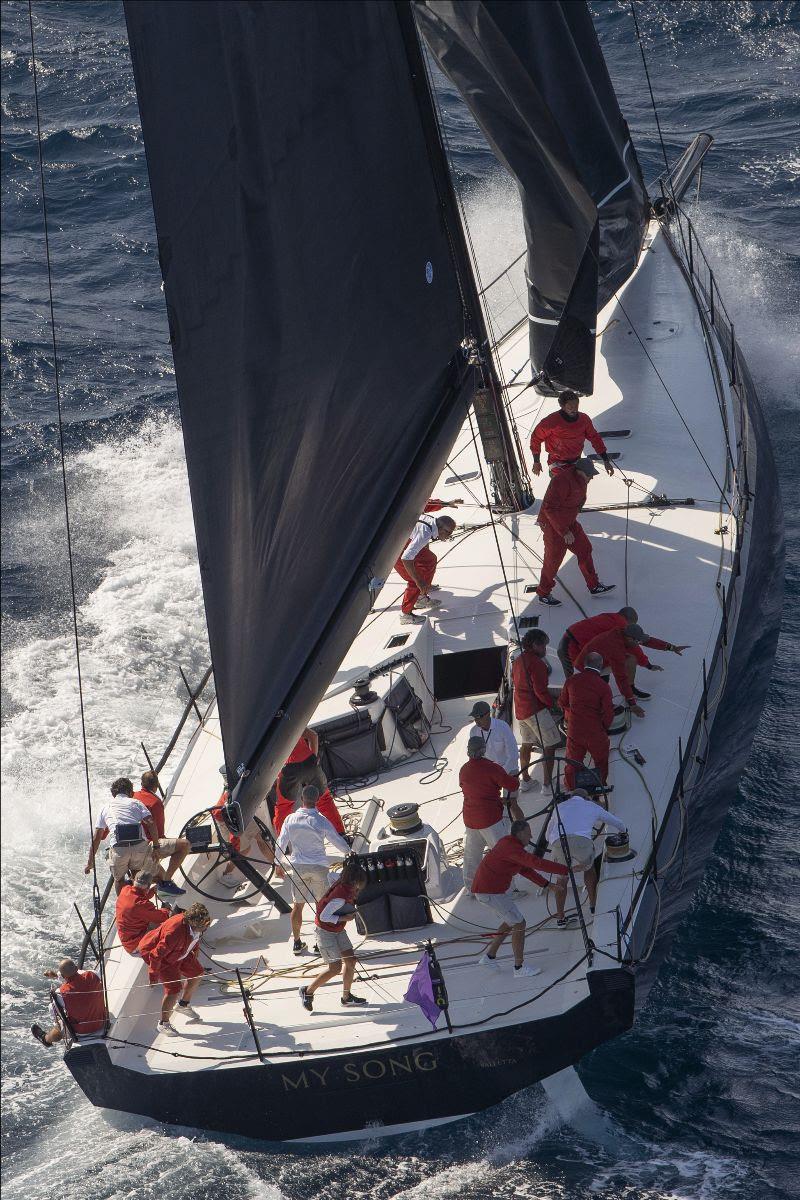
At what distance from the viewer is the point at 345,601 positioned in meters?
9.97

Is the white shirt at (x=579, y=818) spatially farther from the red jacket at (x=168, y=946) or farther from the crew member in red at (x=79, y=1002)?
the crew member in red at (x=79, y=1002)

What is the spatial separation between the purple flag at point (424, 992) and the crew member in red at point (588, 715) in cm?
182

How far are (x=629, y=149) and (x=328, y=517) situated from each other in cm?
745

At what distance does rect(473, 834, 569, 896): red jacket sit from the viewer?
31.7ft

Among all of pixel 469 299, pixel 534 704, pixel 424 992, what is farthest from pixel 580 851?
pixel 469 299

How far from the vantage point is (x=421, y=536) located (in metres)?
13.2

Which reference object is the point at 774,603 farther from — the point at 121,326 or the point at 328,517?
the point at 121,326

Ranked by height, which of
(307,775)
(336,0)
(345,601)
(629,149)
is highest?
(336,0)

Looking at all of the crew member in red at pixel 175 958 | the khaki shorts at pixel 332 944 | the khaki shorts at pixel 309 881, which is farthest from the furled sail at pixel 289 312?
the crew member in red at pixel 175 958

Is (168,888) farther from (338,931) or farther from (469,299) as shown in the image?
(469,299)

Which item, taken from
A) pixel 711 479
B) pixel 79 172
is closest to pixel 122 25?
pixel 79 172

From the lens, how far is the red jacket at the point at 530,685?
434 inches

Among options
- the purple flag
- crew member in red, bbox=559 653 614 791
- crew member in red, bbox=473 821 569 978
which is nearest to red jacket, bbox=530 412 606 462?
crew member in red, bbox=559 653 614 791

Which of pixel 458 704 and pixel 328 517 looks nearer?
pixel 328 517
